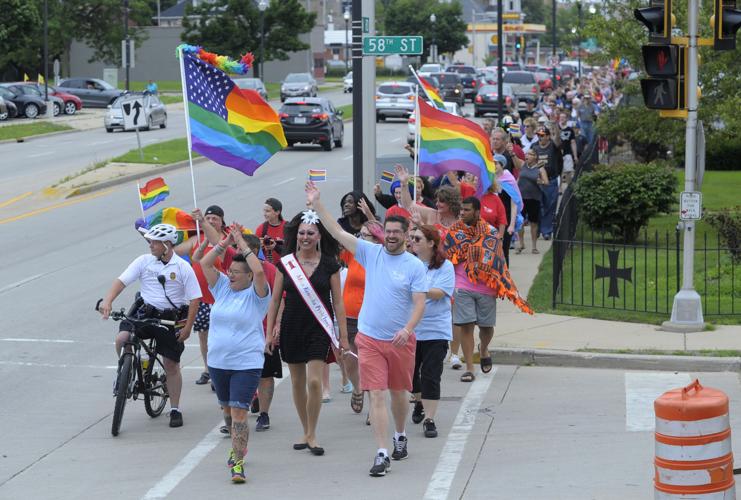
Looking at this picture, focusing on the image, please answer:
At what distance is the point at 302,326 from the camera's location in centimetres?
916

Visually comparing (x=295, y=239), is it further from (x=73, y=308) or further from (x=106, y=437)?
(x=73, y=308)

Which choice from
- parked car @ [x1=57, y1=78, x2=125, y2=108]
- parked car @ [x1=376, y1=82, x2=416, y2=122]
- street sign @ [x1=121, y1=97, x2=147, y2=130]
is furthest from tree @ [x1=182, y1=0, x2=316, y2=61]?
street sign @ [x1=121, y1=97, x2=147, y2=130]

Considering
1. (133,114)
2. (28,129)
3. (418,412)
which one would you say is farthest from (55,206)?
(28,129)

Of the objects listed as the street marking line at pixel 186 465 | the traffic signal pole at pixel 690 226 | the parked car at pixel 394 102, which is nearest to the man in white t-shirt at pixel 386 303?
the street marking line at pixel 186 465

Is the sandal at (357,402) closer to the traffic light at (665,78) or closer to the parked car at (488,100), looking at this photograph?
the traffic light at (665,78)

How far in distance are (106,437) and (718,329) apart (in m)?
6.68

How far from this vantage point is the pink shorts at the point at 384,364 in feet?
28.5

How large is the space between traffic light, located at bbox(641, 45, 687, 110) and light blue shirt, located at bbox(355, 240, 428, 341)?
4823 mm

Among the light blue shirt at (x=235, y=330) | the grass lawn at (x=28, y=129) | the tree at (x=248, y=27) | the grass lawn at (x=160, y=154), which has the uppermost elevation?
the tree at (x=248, y=27)

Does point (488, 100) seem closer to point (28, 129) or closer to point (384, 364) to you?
point (28, 129)

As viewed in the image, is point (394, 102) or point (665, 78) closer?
point (665, 78)

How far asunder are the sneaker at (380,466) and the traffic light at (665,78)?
5.66 metres

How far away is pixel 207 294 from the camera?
1070cm

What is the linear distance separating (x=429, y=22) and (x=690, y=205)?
88680 mm
